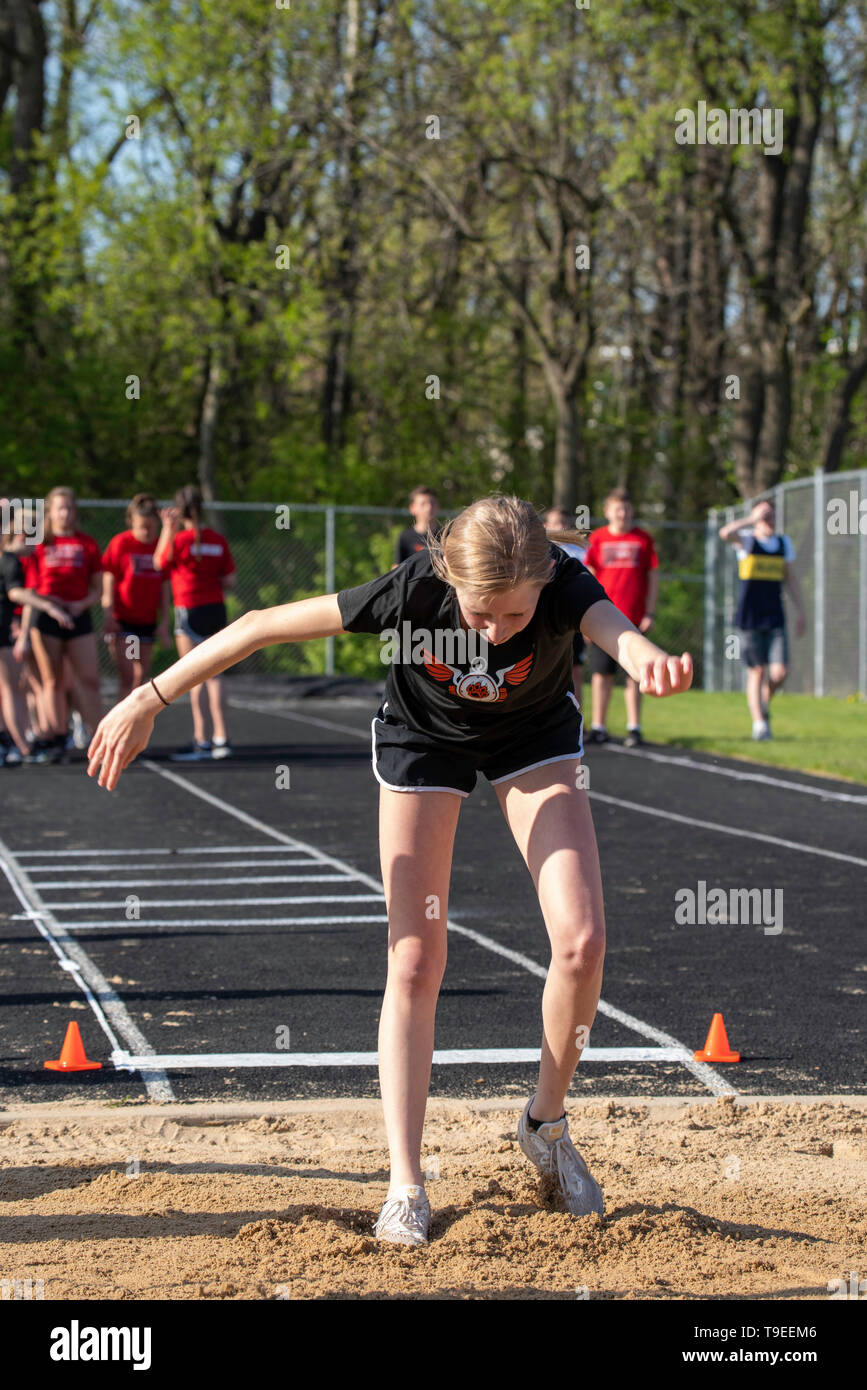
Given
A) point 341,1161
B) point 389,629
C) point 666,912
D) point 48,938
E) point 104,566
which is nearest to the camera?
point 389,629

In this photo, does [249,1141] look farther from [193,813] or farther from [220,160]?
[220,160]

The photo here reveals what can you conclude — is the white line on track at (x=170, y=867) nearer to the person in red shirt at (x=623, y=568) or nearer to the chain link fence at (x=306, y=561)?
the person in red shirt at (x=623, y=568)

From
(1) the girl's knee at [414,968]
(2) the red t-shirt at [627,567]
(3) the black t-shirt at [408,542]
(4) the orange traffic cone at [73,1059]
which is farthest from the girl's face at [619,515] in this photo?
(1) the girl's knee at [414,968]

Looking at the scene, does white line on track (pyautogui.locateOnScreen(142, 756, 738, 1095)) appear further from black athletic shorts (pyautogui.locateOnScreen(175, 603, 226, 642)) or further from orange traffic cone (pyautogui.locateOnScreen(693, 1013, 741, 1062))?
black athletic shorts (pyautogui.locateOnScreen(175, 603, 226, 642))

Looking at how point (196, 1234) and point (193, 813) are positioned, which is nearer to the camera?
point (196, 1234)

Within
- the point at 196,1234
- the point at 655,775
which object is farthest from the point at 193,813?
the point at 196,1234

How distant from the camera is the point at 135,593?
47.3 feet

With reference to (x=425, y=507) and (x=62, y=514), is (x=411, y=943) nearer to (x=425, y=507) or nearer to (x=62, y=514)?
(x=425, y=507)

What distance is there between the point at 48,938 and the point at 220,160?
24.1 m

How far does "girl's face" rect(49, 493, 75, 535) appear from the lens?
13719 millimetres

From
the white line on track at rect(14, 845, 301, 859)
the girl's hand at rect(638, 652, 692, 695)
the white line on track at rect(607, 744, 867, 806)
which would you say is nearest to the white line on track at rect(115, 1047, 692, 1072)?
the girl's hand at rect(638, 652, 692, 695)

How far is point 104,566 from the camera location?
14297 millimetres

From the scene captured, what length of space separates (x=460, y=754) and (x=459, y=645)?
0.32 meters

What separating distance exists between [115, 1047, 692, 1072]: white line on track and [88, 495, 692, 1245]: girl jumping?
5.03 feet
